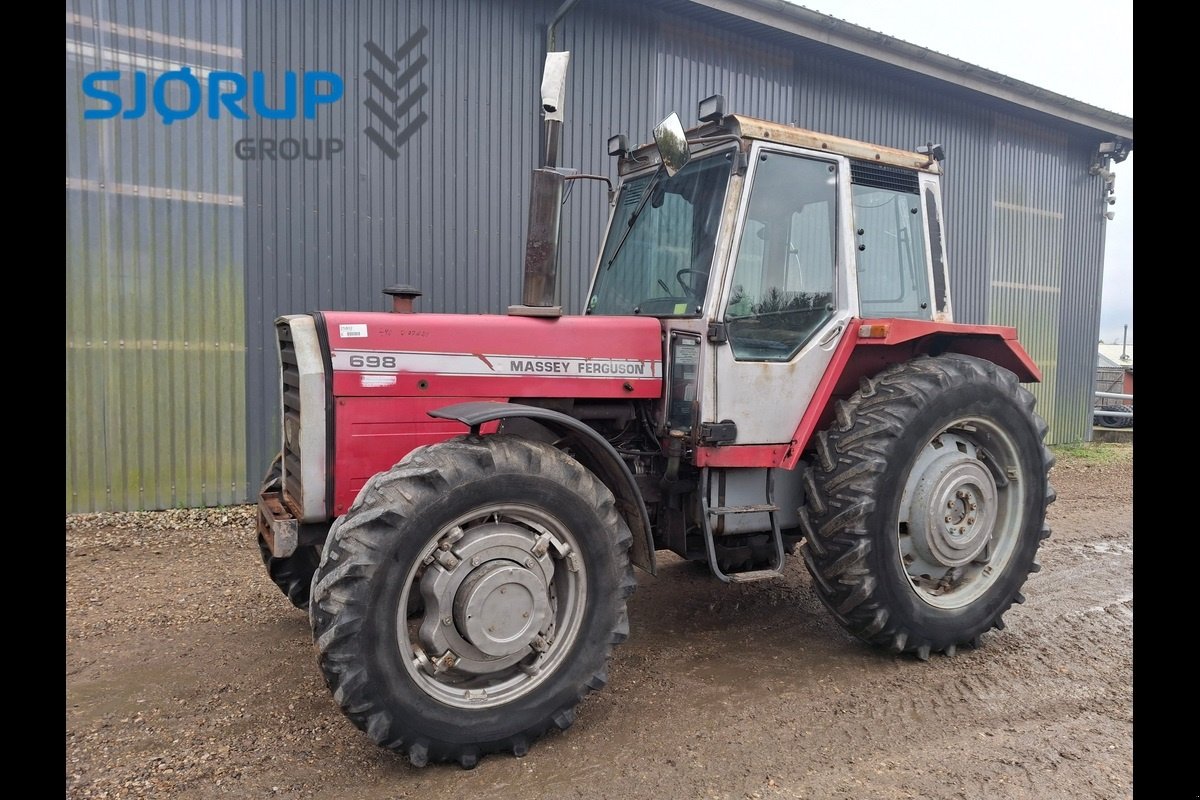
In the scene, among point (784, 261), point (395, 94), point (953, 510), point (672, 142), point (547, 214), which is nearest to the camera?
point (672, 142)

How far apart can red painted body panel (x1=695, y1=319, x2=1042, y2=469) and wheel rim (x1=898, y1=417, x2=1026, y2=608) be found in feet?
1.60

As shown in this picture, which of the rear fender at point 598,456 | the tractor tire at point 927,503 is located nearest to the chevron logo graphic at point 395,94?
the rear fender at point 598,456

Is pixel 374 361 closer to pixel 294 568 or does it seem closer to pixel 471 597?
pixel 471 597

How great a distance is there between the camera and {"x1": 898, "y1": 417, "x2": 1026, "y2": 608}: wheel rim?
3.81m

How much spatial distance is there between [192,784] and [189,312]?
494 cm

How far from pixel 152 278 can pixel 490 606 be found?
5.28 meters

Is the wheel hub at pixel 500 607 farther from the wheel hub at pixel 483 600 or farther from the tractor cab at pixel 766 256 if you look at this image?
the tractor cab at pixel 766 256

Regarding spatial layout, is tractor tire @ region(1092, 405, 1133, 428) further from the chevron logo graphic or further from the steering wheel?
the steering wheel

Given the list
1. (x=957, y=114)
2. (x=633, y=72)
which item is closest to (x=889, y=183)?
(x=633, y=72)

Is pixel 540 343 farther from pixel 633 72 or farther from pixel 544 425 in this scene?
pixel 633 72

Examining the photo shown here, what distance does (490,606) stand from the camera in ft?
9.39

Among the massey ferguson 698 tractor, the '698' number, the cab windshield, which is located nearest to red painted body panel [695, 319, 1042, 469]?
the massey ferguson 698 tractor

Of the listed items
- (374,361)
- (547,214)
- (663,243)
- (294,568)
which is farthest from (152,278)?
(663,243)

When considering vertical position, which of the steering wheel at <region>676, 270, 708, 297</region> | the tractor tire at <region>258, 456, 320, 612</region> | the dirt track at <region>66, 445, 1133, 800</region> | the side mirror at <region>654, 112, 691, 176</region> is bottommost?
the dirt track at <region>66, 445, 1133, 800</region>
